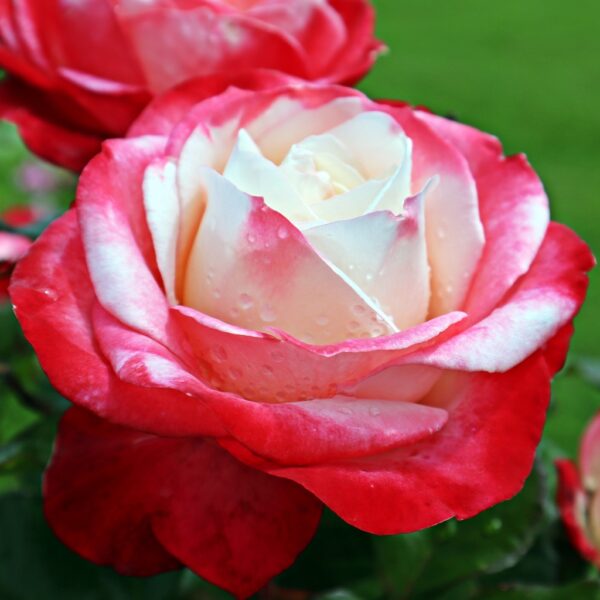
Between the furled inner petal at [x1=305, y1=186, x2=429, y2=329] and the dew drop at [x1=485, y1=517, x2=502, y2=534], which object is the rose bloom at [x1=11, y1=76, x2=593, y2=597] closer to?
the furled inner petal at [x1=305, y1=186, x2=429, y2=329]

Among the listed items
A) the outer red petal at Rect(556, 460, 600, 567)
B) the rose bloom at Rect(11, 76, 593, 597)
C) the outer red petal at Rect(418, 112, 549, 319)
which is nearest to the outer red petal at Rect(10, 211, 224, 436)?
the rose bloom at Rect(11, 76, 593, 597)

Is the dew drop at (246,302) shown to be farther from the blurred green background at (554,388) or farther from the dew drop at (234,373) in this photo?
the blurred green background at (554,388)

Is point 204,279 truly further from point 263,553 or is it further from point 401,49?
point 401,49

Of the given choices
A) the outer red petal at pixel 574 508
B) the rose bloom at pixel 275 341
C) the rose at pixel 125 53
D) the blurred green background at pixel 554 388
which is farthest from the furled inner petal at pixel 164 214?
the outer red petal at pixel 574 508

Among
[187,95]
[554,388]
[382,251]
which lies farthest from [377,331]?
[554,388]

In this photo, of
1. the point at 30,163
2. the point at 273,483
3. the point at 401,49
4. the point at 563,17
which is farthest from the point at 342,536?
the point at 563,17

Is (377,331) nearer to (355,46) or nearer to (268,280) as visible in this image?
(268,280)

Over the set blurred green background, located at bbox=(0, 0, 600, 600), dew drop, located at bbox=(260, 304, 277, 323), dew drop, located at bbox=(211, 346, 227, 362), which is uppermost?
dew drop, located at bbox=(260, 304, 277, 323)
